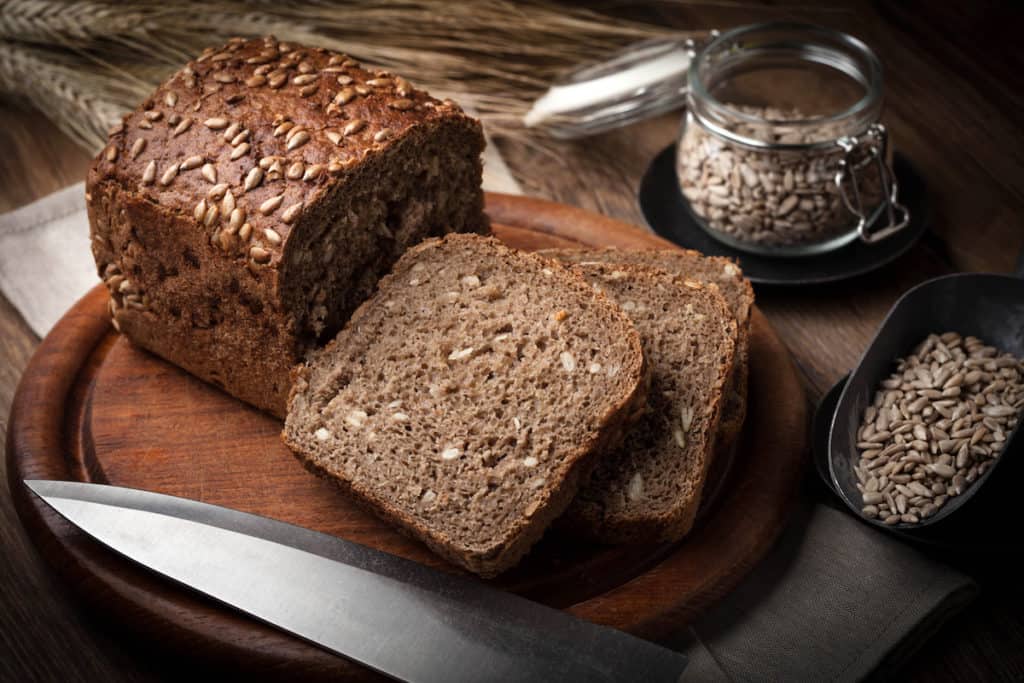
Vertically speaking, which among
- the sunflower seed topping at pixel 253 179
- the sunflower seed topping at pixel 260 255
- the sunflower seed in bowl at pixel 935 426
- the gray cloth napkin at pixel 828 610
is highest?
the sunflower seed topping at pixel 253 179

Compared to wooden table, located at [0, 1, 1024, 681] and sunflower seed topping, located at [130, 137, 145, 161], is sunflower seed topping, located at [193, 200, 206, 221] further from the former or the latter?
wooden table, located at [0, 1, 1024, 681]

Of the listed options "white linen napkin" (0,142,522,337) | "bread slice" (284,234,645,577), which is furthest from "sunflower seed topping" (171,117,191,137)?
"white linen napkin" (0,142,522,337)

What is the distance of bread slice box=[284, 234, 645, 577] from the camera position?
7.48 ft

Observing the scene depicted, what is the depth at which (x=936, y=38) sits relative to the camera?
408 centimetres

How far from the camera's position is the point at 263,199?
2.46 m

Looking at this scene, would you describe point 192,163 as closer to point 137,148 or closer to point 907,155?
point 137,148

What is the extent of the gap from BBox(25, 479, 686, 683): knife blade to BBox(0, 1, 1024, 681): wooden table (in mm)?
280

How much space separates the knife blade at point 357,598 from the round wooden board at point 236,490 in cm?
10

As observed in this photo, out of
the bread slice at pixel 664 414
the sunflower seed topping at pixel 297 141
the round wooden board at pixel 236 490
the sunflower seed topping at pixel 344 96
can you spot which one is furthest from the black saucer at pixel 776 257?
the sunflower seed topping at pixel 297 141

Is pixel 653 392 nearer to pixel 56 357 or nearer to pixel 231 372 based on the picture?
pixel 231 372

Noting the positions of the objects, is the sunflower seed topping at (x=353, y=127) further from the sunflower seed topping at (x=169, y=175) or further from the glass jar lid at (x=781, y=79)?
the glass jar lid at (x=781, y=79)

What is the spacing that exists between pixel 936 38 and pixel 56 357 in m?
3.43

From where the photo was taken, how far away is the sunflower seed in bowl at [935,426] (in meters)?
2.39

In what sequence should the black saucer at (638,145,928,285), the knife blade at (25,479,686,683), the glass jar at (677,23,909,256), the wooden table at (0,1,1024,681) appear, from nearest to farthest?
the knife blade at (25,479,686,683) < the wooden table at (0,1,1024,681) < the glass jar at (677,23,909,256) < the black saucer at (638,145,928,285)
